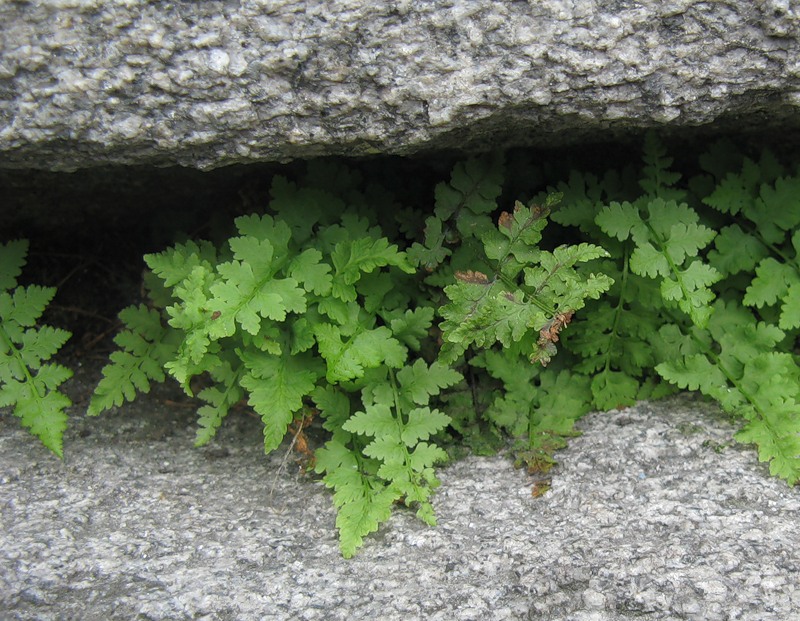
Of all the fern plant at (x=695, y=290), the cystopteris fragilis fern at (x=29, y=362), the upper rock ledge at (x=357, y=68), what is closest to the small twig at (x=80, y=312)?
the cystopteris fragilis fern at (x=29, y=362)

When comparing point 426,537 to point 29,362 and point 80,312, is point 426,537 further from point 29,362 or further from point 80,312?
point 80,312

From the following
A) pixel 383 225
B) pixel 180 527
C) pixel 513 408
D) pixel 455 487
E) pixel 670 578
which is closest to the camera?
pixel 670 578

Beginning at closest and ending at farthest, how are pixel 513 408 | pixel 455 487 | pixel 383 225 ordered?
pixel 455 487
pixel 513 408
pixel 383 225

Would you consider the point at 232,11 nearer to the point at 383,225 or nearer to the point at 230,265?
the point at 230,265

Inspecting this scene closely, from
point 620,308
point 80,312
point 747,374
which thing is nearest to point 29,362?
point 80,312

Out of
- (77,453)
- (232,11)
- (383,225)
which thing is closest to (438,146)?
(383,225)

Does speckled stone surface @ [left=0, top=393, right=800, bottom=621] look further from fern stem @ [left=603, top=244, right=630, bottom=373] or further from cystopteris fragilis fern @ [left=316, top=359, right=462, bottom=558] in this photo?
fern stem @ [left=603, top=244, right=630, bottom=373]

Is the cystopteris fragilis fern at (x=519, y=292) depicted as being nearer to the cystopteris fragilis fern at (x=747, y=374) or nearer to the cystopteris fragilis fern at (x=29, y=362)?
the cystopteris fragilis fern at (x=747, y=374)
